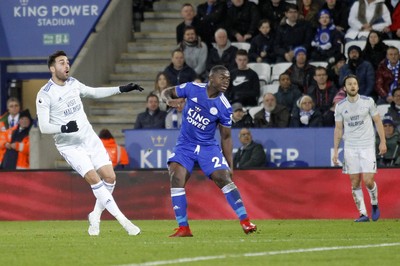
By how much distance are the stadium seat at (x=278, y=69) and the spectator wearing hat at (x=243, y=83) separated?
27.5 inches

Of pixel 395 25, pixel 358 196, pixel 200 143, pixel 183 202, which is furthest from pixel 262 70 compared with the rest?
pixel 183 202

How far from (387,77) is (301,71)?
1.60m

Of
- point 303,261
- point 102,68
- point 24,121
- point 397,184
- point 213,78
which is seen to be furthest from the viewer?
point 102,68

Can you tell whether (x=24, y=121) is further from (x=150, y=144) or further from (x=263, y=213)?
(x=263, y=213)

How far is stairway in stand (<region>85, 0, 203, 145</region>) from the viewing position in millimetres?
23562

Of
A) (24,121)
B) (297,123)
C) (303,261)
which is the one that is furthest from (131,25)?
(303,261)

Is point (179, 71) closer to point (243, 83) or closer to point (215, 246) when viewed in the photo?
point (243, 83)

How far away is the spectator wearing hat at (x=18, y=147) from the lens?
72.4ft

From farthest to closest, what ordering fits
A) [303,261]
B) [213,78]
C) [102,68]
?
[102,68], [213,78], [303,261]

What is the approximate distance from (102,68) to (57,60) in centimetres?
1029

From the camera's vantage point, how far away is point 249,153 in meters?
20.2

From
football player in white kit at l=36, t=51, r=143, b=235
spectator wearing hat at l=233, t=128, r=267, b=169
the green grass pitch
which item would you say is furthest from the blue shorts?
spectator wearing hat at l=233, t=128, r=267, b=169

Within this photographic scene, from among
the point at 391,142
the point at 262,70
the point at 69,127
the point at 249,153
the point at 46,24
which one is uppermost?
the point at 46,24

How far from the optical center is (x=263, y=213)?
19719 millimetres
